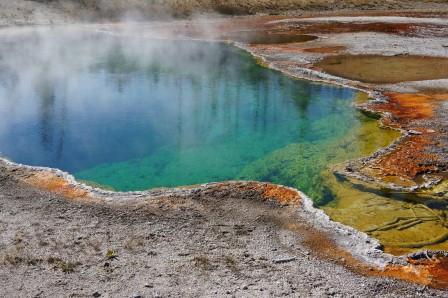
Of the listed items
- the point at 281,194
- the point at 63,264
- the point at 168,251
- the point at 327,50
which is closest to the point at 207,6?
the point at 327,50

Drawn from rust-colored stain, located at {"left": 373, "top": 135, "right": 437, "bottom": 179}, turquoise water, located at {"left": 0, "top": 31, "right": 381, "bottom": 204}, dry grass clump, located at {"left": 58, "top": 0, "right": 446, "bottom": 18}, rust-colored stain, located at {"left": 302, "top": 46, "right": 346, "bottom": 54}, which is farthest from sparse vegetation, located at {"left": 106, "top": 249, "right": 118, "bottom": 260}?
dry grass clump, located at {"left": 58, "top": 0, "right": 446, "bottom": 18}

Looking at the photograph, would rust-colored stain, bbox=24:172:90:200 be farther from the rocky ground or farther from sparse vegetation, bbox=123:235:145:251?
sparse vegetation, bbox=123:235:145:251

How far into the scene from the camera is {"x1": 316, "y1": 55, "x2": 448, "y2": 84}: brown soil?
84.5 ft

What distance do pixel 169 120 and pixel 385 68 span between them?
1435 centimetres

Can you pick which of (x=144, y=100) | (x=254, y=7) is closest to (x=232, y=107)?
(x=144, y=100)

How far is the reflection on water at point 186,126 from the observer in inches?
587

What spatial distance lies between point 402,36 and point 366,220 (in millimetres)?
29367

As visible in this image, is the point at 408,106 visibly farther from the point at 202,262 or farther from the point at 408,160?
the point at 202,262

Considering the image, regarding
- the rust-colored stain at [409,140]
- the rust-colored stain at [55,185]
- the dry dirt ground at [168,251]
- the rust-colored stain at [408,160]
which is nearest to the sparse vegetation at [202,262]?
the dry dirt ground at [168,251]

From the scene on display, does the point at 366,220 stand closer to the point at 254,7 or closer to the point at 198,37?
the point at 198,37

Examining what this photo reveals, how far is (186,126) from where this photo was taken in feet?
64.3

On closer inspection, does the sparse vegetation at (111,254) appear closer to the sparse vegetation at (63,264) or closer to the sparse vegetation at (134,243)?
the sparse vegetation at (134,243)

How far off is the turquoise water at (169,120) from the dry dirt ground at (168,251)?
2.13 m

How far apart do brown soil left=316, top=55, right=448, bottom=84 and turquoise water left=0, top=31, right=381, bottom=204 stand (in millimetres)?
2836
